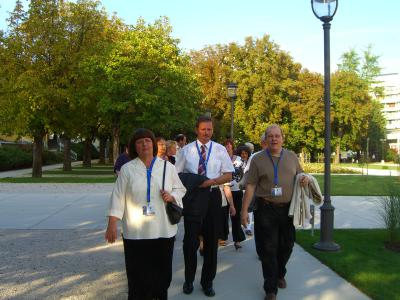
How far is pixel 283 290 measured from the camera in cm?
525

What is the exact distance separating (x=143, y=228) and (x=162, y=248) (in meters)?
0.27

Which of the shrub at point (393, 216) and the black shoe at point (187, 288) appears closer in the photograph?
the black shoe at point (187, 288)

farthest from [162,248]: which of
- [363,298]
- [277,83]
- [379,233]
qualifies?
[277,83]

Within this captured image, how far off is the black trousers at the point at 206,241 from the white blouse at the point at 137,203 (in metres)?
1.07

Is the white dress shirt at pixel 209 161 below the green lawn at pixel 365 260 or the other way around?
the other way around

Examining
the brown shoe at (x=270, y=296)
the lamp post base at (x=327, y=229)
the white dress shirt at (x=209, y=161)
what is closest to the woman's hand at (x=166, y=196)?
the white dress shirt at (x=209, y=161)

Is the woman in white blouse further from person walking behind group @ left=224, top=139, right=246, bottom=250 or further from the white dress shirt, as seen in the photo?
person walking behind group @ left=224, top=139, right=246, bottom=250

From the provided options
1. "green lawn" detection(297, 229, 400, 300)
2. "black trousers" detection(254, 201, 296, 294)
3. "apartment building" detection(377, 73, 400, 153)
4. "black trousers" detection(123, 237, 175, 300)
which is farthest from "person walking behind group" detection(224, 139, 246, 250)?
"apartment building" detection(377, 73, 400, 153)

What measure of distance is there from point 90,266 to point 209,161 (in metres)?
2.43

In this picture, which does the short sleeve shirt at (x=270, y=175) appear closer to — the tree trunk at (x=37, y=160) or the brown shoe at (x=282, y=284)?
the brown shoe at (x=282, y=284)

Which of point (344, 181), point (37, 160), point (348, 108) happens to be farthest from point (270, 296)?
point (348, 108)

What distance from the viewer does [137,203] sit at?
12.9ft

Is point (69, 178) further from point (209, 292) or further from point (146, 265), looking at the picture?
point (146, 265)

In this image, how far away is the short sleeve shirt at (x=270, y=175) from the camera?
16.2 feet
